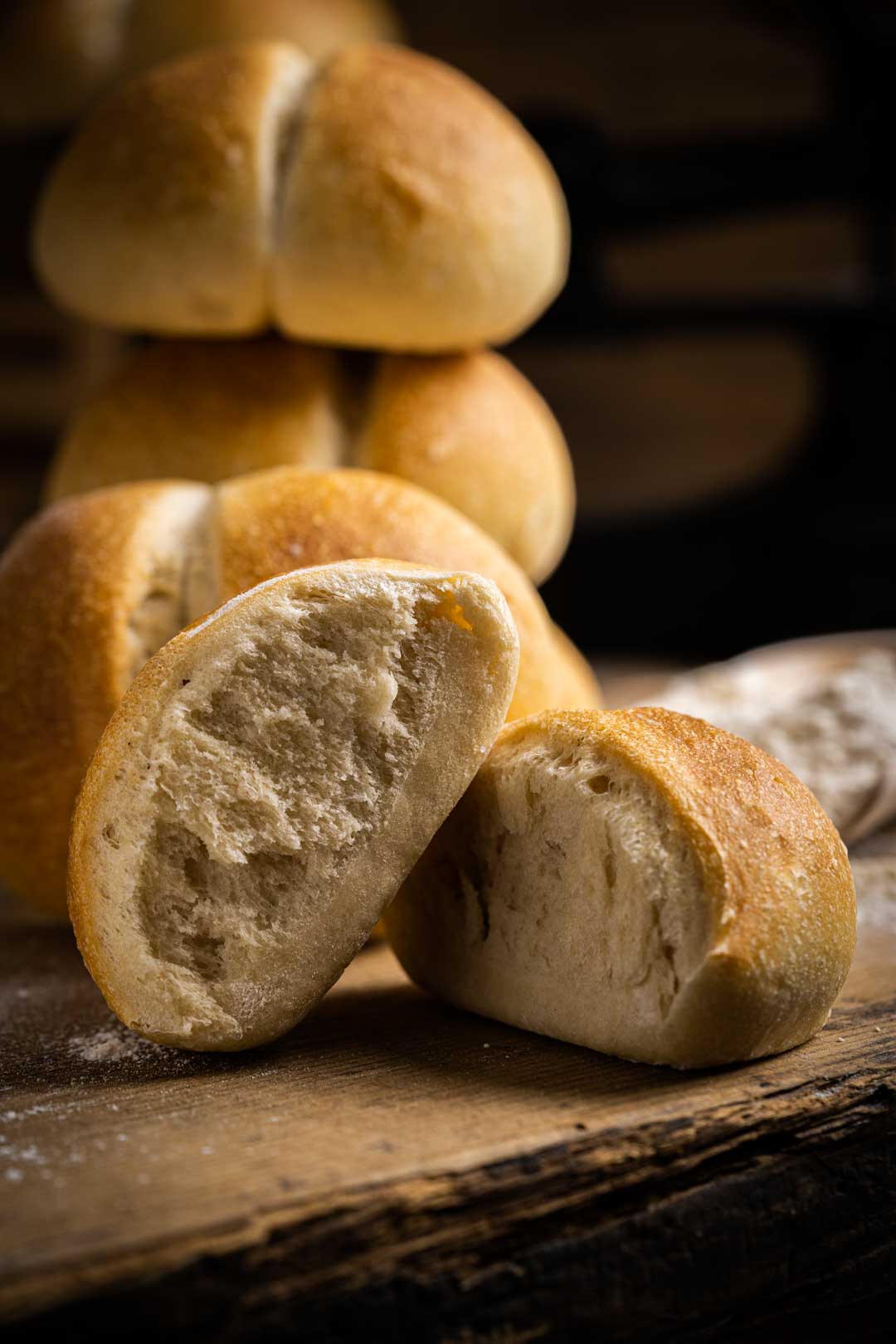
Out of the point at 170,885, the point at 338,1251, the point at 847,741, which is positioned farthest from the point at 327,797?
the point at 847,741

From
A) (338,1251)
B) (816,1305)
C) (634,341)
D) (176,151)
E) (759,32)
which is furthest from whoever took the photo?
(634,341)

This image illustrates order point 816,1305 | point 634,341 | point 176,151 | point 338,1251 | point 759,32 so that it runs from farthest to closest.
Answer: point 634,341 → point 759,32 → point 176,151 → point 816,1305 → point 338,1251

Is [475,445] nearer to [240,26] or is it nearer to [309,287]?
[309,287]

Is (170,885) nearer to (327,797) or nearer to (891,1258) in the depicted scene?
(327,797)

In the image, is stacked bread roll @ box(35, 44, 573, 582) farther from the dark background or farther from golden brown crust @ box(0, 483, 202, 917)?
the dark background

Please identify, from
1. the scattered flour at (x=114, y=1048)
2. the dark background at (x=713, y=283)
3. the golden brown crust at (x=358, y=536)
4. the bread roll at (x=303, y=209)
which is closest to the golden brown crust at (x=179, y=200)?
the bread roll at (x=303, y=209)

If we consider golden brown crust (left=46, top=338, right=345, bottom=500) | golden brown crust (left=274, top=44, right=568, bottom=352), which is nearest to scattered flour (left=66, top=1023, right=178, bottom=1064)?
golden brown crust (left=46, top=338, right=345, bottom=500)

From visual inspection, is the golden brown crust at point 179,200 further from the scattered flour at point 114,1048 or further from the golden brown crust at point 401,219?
the scattered flour at point 114,1048

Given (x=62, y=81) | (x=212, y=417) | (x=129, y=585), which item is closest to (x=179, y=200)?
(x=212, y=417)
